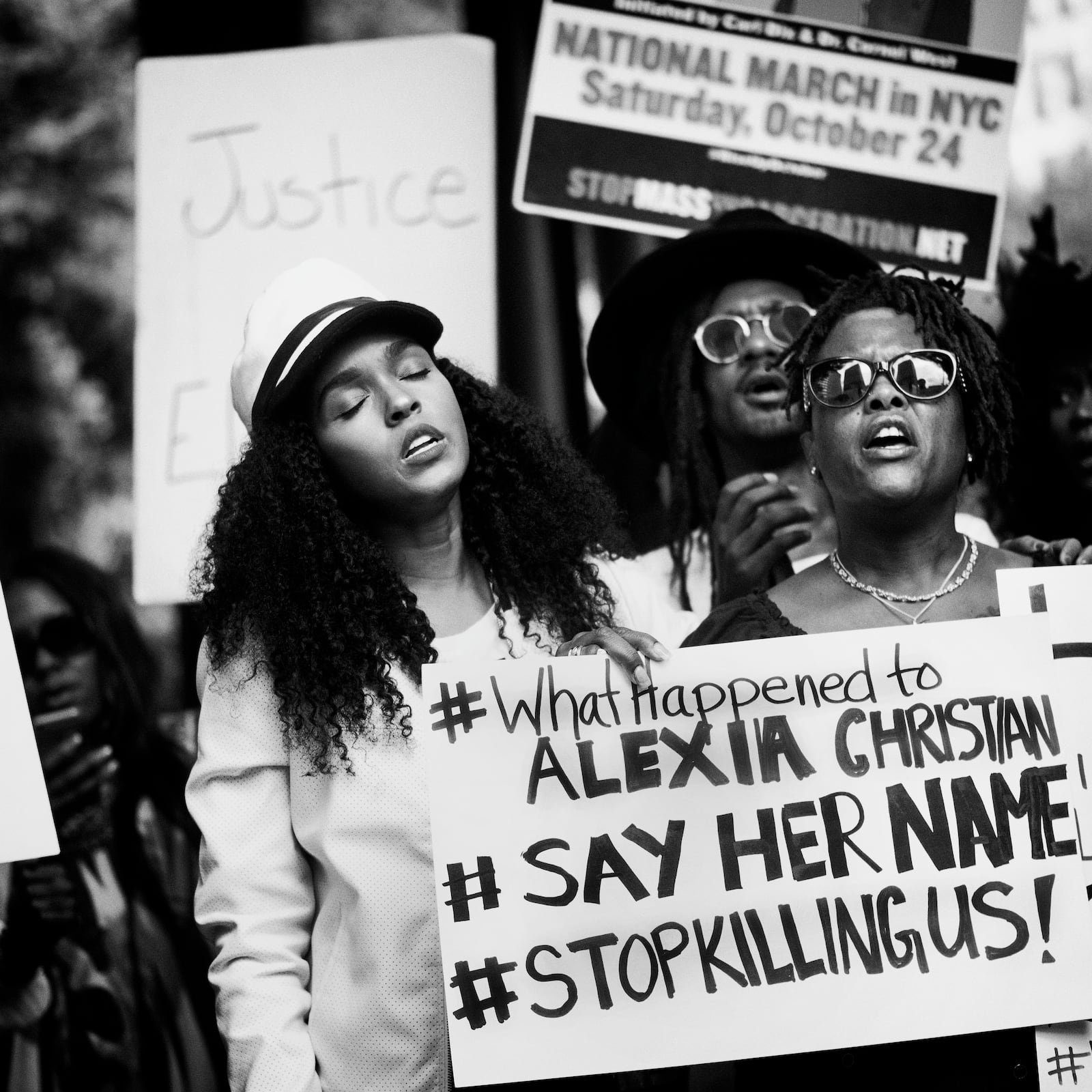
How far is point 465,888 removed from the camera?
6.62ft

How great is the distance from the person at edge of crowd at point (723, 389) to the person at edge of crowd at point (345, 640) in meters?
0.51

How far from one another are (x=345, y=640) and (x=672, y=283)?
1.35 meters

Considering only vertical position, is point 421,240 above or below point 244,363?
above

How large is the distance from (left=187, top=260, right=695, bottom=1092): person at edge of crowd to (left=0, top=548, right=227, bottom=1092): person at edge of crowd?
119 cm

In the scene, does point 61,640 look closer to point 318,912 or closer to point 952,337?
point 318,912

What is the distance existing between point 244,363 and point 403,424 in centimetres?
32

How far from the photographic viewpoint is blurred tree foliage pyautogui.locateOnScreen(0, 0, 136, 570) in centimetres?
342

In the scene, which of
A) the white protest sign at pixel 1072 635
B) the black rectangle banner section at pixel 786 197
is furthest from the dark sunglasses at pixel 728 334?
the white protest sign at pixel 1072 635

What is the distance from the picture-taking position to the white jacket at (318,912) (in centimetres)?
211

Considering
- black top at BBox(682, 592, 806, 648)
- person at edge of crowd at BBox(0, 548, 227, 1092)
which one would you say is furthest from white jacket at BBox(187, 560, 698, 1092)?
person at edge of crowd at BBox(0, 548, 227, 1092)

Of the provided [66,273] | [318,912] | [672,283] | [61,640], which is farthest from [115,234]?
[318,912]

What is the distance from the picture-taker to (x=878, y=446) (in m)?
2.13

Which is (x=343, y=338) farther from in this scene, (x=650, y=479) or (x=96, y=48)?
(x=96, y=48)

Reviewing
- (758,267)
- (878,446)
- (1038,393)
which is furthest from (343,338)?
(1038,393)
